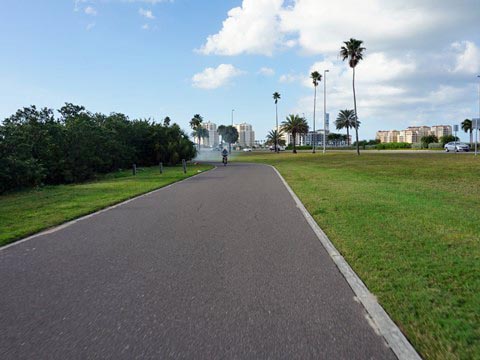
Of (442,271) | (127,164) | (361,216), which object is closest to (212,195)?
(361,216)

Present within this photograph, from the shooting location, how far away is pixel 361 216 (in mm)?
8352

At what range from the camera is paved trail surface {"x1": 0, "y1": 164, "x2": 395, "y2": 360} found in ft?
9.74

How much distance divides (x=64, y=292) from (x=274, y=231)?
4.11 m

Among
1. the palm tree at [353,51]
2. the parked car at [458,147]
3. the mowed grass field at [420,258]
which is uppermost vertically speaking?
the palm tree at [353,51]

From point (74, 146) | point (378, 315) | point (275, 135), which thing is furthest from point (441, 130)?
point (378, 315)

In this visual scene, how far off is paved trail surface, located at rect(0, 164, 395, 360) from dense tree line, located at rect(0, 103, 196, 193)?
14953 mm

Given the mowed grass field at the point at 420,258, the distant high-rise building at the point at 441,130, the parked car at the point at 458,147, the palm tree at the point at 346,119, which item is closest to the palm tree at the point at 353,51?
the parked car at the point at 458,147

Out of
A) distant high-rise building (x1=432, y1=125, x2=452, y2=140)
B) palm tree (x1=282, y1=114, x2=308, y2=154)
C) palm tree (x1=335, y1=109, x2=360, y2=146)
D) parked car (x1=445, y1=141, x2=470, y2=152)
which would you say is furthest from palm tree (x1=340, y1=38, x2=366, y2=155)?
distant high-rise building (x1=432, y1=125, x2=452, y2=140)

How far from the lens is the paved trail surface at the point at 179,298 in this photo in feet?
9.74

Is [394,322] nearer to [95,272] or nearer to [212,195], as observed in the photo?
[95,272]

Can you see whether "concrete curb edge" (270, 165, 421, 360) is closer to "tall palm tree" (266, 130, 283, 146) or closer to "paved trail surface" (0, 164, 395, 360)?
"paved trail surface" (0, 164, 395, 360)

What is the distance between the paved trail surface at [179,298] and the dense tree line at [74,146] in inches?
589

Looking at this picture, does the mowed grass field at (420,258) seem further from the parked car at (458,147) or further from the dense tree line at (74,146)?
the parked car at (458,147)

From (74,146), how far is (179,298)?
25850mm
